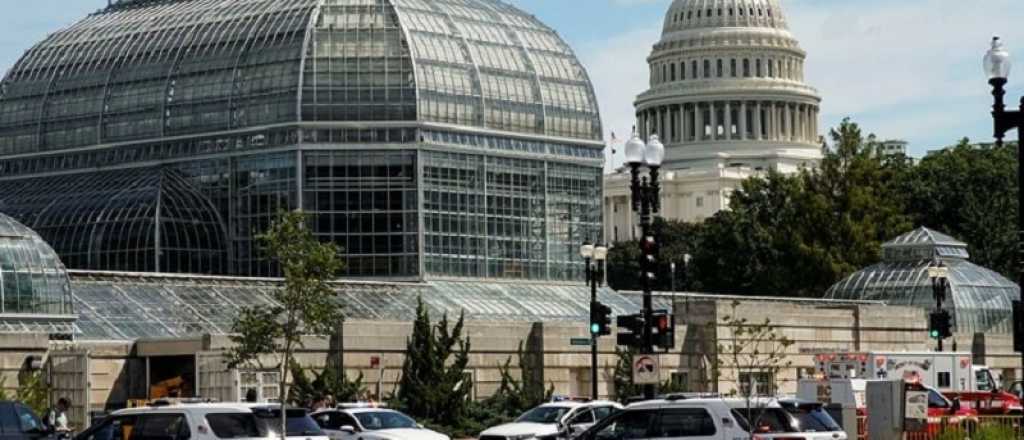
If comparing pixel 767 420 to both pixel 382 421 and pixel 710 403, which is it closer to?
pixel 710 403

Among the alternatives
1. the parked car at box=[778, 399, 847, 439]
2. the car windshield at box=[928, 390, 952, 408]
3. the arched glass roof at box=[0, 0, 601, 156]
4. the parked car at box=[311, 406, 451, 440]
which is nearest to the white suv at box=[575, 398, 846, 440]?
the parked car at box=[778, 399, 847, 439]

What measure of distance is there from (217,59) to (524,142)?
41.0ft

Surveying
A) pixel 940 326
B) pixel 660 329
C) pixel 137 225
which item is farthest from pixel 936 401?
pixel 137 225

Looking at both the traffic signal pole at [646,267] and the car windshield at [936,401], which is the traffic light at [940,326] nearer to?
the car windshield at [936,401]

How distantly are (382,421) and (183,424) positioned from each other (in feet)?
30.6

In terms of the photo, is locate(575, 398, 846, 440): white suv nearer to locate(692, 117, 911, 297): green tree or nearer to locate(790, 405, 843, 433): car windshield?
locate(790, 405, 843, 433): car windshield

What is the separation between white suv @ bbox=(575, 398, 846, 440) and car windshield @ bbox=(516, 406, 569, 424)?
38.6 feet

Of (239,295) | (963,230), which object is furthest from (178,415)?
(963,230)

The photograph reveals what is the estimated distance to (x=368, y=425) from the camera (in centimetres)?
4888

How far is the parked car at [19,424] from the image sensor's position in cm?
4172

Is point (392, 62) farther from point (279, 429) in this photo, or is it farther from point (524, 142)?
point (279, 429)

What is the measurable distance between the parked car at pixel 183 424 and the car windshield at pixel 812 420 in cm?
944

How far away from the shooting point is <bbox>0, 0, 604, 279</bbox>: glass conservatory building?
88.4m

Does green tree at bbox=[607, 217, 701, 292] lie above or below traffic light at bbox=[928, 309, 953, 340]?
above
